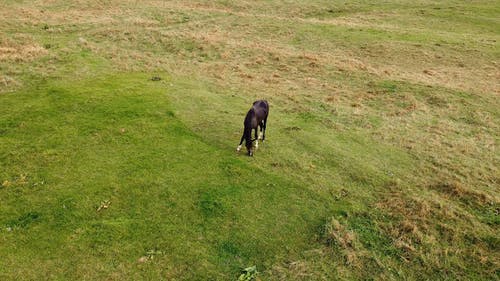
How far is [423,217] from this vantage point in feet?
42.0

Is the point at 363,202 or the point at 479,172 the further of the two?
the point at 479,172

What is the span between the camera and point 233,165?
15.2 m

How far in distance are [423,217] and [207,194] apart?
323 inches

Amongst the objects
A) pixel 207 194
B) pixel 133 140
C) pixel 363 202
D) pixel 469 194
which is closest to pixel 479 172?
pixel 469 194

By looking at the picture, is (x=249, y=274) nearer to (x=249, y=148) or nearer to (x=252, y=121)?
(x=249, y=148)

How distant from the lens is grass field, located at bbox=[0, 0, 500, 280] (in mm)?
10961

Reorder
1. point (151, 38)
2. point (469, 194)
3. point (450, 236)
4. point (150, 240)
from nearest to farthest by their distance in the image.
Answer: point (150, 240) → point (450, 236) → point (469, 194) → point (151, 38)

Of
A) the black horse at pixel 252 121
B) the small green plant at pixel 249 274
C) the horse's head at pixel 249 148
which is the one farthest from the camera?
the horse's head at pixel 249 148

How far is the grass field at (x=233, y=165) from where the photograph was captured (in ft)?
36.0

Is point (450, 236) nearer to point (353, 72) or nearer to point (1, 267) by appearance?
point (1, 267)

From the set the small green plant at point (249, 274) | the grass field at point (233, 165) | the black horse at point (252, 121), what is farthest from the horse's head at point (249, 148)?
the small green plant at point (249, 274)

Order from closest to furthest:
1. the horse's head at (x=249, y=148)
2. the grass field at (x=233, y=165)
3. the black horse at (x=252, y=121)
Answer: the grass field at (x=233, y=165) → the black horse at (x=252, y=121) → the horse's head at (x=249, y=148)

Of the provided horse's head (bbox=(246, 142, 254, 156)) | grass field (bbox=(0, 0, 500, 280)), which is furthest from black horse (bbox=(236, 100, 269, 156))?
grass field (bbox=(0, 0, 500, 280))

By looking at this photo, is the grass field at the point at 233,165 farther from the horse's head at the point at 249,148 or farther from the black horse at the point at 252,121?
the black horse at the point at 252,121
